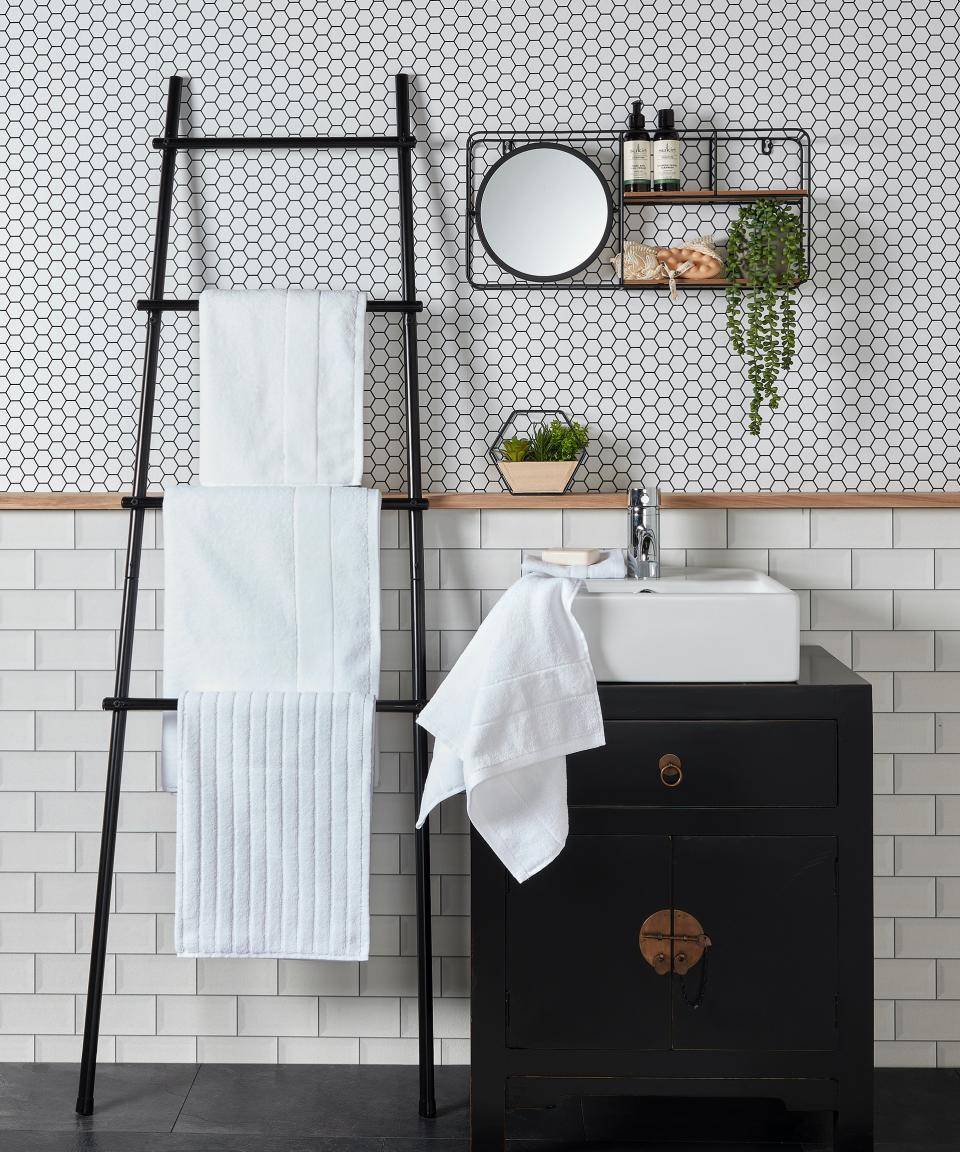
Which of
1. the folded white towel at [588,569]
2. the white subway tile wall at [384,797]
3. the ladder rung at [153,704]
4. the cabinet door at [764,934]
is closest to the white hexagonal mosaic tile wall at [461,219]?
the white subway tile wall at [384,797]

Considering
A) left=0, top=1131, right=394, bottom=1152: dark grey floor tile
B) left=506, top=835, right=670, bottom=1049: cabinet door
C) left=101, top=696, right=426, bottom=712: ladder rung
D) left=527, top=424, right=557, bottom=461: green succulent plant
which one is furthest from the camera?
left=527, top=424, right=557, bottom=461: green succulent plant

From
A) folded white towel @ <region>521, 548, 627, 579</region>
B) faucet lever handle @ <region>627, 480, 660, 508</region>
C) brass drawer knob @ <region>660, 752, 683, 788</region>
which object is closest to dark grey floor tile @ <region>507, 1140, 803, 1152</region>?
brass drawer knob @ <region>660, 752, 683, 788</region>

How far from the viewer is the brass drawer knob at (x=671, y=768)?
1.95 meters

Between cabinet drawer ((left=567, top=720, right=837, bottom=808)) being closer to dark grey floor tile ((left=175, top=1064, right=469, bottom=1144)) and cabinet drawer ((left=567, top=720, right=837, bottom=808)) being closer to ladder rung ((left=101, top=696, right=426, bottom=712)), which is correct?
ladder rung ((left=101, top=696, right=426, bottom=712))

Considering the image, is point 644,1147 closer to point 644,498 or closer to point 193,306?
point 644,498

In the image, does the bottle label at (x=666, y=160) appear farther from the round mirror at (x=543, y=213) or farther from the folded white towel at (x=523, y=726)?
the folded white towel at (x=523, y=726)

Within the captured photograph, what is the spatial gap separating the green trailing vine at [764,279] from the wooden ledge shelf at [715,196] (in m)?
0.02

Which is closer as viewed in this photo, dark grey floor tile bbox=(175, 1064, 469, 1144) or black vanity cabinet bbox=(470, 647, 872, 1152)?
black vanity cabinet bbox=(470, 647, 872, 1152)

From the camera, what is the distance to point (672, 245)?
7.90 ft

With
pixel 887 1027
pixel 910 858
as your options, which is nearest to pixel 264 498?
pixel 910 858

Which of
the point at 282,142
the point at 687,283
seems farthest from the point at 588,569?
the point at 282,142

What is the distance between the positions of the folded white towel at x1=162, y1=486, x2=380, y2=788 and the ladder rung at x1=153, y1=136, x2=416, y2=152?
0.73m

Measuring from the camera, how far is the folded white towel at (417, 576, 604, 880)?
188 cm

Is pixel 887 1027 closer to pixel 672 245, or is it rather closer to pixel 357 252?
pixel 672 245
